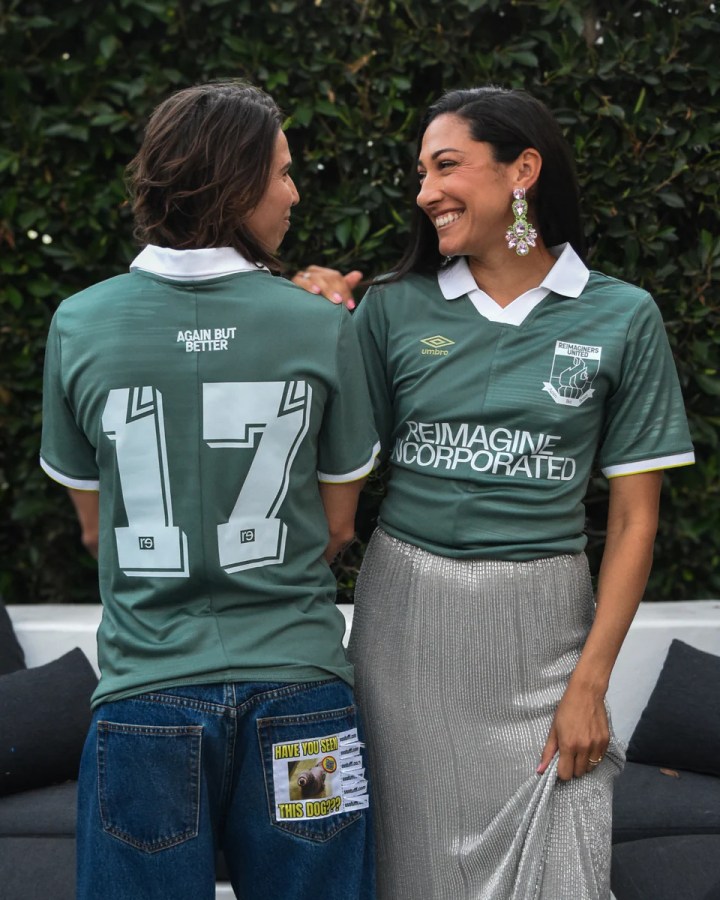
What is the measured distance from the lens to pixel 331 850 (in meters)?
1.59

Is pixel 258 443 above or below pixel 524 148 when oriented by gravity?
below

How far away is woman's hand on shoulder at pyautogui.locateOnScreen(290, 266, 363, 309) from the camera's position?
176cm

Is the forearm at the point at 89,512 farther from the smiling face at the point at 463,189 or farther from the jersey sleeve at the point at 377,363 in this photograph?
the smiling face at the point at 463,189

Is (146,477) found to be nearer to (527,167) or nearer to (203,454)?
(203,454)

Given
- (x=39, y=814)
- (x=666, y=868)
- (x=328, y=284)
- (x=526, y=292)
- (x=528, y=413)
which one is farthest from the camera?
(x=39, y=814)

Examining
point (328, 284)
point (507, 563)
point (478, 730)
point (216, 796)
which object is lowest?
point (478, 730)

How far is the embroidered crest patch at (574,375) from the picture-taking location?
6.21ft

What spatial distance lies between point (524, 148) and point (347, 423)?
634 millimetres

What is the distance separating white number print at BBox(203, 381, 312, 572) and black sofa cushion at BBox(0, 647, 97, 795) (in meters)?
1.65

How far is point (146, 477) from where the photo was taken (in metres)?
1.56

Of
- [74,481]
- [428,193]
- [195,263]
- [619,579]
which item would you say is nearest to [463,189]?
[428,193]

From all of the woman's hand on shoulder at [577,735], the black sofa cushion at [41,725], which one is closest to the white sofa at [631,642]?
the black sofa cushion at [41,725]

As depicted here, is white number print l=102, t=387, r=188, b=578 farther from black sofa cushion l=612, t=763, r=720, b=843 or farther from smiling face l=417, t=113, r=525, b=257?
black sofa cushion l=612, t=763, r=720, b=843

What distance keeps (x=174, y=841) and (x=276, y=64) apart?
7.59 ft
